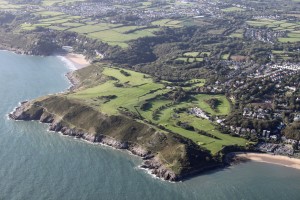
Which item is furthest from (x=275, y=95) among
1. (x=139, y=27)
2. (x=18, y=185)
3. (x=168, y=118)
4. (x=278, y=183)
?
(x=139, y=27)

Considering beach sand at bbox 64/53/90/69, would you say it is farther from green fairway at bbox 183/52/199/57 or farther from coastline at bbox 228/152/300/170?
coastline at bbox 228/152/300/170

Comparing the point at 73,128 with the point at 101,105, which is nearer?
the point at 73,128

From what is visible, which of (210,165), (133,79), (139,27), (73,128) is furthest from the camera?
(139,27)

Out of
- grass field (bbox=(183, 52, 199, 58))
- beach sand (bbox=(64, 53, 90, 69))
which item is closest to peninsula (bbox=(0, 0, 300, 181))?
beach sand (bbox=(64, 53, 90, 69))

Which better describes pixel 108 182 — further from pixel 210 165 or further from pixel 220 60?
pixel 220 60

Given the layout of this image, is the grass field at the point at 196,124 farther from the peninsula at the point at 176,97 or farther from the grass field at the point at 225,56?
the grass field at the point at 225,56

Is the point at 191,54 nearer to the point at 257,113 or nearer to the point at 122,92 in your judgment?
the point at 122,92
